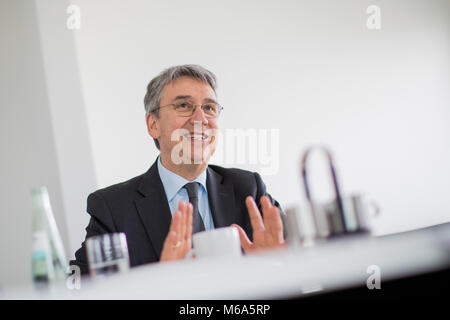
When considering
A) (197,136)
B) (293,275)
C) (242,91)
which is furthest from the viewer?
(242,91)

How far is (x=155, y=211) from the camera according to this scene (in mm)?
1619

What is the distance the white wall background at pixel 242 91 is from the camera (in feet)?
7.50

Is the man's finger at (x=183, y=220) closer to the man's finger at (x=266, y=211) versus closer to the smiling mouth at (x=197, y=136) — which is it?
the man's finger at (x=266, y=211)

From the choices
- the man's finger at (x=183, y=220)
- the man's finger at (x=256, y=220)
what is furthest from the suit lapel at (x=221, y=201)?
the man's finger at (x=183, y=220)

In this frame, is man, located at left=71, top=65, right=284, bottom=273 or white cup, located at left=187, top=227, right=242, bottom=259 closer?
white cup, located at left=187, top=227, right=242, bottom=259

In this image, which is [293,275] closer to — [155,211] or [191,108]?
[155,211]

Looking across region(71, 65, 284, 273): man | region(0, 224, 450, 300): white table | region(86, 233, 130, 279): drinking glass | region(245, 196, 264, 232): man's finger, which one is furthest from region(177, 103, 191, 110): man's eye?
region(0, 224, 450, 300): white table

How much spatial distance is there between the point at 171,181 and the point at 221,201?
23 cm

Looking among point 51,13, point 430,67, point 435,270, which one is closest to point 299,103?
point 430,67

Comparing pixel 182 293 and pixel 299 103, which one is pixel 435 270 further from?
pixel 299 103

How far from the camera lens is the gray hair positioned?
1948 millimetres

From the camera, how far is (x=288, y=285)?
48 centimetres

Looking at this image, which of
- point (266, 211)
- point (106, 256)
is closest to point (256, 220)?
point (266, 211)

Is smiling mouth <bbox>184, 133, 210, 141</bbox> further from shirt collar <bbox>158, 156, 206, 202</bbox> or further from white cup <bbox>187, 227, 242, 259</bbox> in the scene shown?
white cup <bbox>187, 227, 242, 259</bbox>
